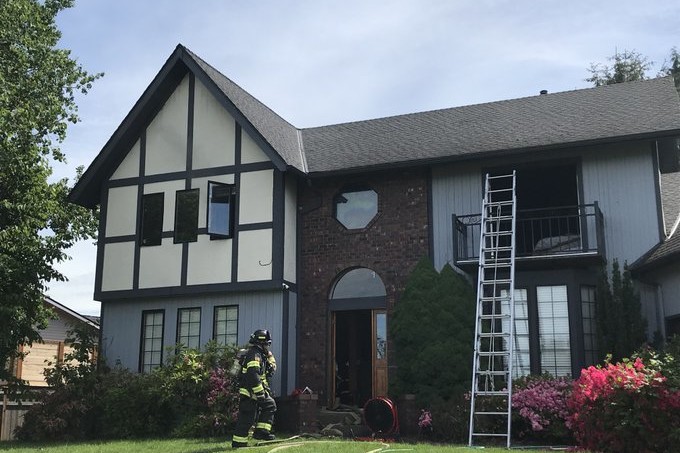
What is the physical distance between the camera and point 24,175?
1836cm

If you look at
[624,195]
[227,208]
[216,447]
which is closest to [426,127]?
[624,195]

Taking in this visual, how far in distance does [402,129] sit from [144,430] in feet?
32.9

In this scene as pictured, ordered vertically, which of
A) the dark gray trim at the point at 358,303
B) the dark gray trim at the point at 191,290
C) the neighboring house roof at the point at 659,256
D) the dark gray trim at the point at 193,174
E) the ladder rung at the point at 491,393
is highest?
the dark gray trim at the point at 193,174

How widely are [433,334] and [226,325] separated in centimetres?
512

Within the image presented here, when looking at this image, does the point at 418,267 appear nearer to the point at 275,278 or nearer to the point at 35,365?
the point at 275,278

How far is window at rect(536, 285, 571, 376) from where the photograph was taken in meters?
15.4

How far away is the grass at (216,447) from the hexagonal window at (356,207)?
633cm

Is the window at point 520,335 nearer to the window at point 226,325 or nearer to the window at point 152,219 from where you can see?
the window at point 226,325

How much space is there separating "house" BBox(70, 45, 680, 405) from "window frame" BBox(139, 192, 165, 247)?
42mm

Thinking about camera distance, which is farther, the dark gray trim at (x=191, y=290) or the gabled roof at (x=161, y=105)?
the gabled roof at (x=161, y=105)

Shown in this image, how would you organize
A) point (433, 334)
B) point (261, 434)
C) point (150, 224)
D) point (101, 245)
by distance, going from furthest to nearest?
point (101, 245) → point (150, 224) → point (433, 334) → point (261, 434)

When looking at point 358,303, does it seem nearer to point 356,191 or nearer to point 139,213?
point 356,191

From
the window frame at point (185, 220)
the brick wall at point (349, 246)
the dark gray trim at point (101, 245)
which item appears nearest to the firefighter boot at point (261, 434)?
the brick wall at point (349, 246)

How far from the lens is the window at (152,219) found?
18.8 meters
